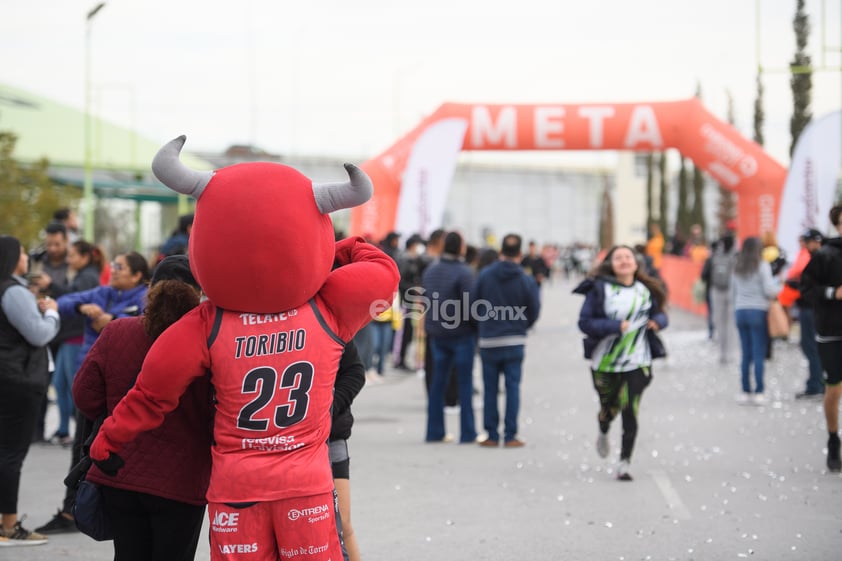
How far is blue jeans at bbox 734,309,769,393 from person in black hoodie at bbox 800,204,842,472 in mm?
3958

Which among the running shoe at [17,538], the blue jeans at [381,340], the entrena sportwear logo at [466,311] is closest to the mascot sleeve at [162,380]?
the running shoe at [17,538]

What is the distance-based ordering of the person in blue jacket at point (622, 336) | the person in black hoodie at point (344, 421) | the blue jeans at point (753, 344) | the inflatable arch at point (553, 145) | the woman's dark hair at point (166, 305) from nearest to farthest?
1. the woman's dark hair at point (166, 305)
2. the person in black hoodie at point (344, 421)
3. the person in blue jacket at point (622, 336)
4. the blue jeans at point (753, 344)
5. the inflatable arch at point (553, 145)

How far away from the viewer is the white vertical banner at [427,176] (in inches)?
756

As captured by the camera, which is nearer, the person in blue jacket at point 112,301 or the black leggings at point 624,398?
the person in blue jacket at point 112,301

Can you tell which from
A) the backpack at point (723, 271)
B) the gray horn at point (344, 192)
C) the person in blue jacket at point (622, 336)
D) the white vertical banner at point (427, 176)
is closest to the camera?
the gray horn at point (344, 192)

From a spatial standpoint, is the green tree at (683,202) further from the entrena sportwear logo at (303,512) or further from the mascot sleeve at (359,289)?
the entrena sportwear logo at (303,512)

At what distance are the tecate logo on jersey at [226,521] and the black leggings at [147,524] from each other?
0.48 metres

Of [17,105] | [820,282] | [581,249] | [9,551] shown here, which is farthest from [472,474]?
[581,249]

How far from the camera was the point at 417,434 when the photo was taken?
10.9m

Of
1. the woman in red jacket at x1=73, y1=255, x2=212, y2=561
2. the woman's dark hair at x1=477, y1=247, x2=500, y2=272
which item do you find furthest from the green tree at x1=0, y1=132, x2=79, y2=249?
the woman in red jacket at x1=73, y1=255, x2=212, y2=561

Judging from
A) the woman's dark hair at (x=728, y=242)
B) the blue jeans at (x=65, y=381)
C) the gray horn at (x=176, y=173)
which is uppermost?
the gray horn at (x=176, y=173)

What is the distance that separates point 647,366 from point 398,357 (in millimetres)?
9031

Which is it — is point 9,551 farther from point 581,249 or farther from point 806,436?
point 581,249

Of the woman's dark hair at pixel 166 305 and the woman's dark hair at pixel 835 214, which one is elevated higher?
the woman's dark hair at pixel 835 214
